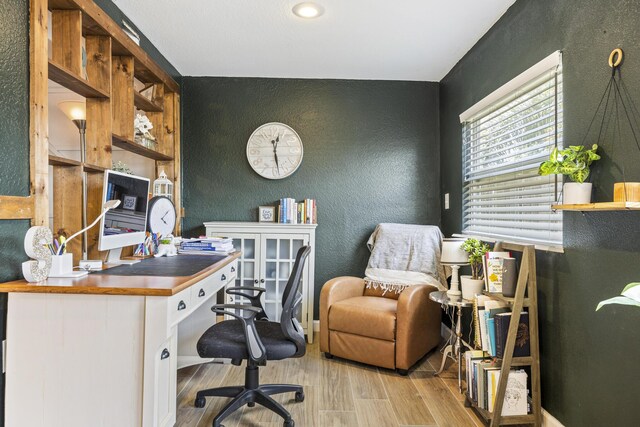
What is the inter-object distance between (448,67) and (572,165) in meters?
2.13

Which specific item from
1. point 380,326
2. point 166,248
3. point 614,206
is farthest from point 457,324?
point 166,248

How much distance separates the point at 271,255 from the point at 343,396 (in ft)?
4.68

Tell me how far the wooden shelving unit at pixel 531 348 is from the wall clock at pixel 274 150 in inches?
91.4

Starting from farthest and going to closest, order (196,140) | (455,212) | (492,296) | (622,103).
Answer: (196,140)
(455,212)
(492,296)
(622,103)

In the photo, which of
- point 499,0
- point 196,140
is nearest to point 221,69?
point 196,140

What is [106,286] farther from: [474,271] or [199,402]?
[474,271]

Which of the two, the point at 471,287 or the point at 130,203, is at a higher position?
the point at 130,203

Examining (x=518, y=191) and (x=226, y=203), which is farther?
(x=226, y=203)

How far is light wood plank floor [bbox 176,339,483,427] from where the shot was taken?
224 cm

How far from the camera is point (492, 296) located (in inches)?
90.4

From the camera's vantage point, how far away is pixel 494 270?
2.32 meters

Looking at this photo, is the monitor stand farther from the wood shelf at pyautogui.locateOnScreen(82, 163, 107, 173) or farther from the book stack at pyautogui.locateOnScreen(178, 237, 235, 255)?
the book stack at pyautogui.locateOnScreen(178, 237, 235, 255)

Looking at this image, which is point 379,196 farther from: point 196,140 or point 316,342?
point 196,140

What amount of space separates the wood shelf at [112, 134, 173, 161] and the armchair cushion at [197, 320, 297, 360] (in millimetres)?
1391
